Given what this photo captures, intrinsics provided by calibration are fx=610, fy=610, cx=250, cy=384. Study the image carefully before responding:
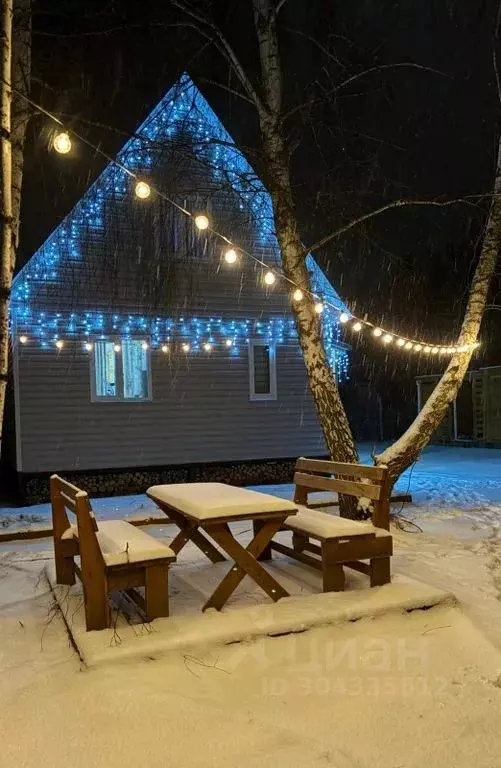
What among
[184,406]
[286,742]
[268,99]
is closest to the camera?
[286,742]

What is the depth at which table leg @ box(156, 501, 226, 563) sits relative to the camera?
5223 millimetres

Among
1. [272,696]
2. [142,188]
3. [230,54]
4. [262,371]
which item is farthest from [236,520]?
[262,371]

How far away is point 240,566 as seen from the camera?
4.58 meters

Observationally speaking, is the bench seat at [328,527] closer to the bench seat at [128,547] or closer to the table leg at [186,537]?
the table leg at [186,537]

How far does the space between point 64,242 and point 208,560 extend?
8.42 m

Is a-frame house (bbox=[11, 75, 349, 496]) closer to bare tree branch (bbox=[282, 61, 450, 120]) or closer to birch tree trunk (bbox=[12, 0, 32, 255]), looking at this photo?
bare tree branch (bbox=[282, 61, 450, 120])

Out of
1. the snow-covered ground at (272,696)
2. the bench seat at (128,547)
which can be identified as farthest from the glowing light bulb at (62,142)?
the snow-covered ground at (272,696)

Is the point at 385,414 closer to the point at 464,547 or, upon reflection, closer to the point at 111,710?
the point at 464,547

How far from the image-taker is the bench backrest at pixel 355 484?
5340mm

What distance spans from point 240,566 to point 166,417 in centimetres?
879

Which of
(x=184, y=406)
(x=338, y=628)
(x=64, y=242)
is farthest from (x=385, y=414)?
(x=338, y=628)

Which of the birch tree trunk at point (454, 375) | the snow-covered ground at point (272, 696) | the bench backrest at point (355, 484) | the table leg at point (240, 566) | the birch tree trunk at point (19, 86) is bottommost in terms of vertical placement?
the snow-covered ground at point (272, 696)

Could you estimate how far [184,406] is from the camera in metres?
13.3

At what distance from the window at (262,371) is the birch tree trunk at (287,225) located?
586 cm
